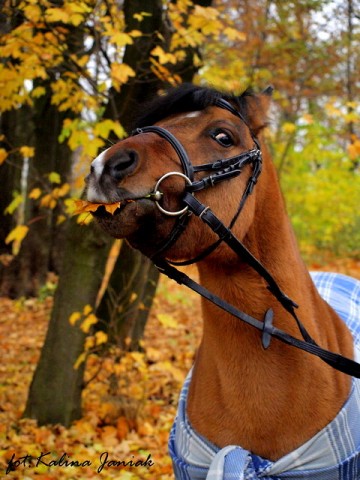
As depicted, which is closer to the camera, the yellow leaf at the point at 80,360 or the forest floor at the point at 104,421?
the forest floor at the point at 104,421

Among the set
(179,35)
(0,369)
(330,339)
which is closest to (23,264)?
(0,369)

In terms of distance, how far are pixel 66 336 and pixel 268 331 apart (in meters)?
3.32

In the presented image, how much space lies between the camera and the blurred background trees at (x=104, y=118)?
4.88 m

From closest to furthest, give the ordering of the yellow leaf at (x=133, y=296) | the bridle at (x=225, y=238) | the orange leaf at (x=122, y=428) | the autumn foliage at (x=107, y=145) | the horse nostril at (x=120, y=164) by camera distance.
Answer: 1. the horse nostril at (x=120, y=164)
2. the bridle at (x=225, y=238)
3. the autumn foliage at (x=107, y=145)
4. the orange leaf at (x=122, y=428)
5. the yellow leaf at (x=133, y=296)

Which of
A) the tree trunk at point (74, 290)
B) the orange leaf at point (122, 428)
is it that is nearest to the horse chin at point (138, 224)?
the tree trunk at point (74, 290)

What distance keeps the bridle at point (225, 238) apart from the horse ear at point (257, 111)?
17 centimetres

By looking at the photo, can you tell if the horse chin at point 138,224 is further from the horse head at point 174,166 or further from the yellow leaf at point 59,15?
the yellow leaf at point 59,15

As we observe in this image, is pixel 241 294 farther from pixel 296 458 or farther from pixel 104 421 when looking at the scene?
pixel 104 421

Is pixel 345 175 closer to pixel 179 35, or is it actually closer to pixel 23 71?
pixel 179 35

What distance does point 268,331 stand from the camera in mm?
2297

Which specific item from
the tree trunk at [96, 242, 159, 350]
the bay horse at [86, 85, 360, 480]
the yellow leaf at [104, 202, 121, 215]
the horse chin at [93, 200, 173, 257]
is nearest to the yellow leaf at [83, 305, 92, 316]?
the tree trunk at [96, 242, 159, 350]

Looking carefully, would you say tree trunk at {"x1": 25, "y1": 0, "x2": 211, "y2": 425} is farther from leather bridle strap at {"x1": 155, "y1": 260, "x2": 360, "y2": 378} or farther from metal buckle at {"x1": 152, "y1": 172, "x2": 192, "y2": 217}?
metal buckle at {"x1": 152, "y1": 172, "x2": 192, "y2": 217}

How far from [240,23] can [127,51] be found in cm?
864

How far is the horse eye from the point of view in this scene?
7.65ft
